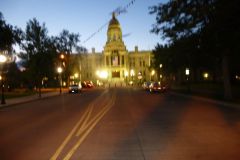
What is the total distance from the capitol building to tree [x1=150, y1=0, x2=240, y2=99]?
102m

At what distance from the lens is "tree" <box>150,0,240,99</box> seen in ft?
99.0

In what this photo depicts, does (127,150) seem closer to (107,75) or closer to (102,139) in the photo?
(102,139)

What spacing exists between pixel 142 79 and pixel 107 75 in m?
12.3

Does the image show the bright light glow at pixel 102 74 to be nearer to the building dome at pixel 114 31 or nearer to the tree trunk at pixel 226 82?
the building dome at pixel 114 31

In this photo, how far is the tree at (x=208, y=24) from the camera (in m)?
30.2

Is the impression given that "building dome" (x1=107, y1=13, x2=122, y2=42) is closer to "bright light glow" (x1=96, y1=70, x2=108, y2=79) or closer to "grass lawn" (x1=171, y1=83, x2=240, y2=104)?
"bright light glow" (x1=96, y1=70, x2=108, y2=79)

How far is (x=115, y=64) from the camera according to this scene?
150 meters

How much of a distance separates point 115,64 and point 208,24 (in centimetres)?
11782

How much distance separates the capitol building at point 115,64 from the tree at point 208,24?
102314 millimetres

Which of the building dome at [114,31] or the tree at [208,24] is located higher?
the building dome at [114,31]

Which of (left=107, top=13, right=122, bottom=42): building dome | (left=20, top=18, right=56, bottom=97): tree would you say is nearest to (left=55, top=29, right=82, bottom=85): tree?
(left=20, top=18, right=56, bottom=97): tree

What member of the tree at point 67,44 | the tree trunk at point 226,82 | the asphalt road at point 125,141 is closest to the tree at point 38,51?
the tree at point 67,44

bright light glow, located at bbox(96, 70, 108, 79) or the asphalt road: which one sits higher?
bright light glow, located at bbox(96, 70, 108, 79)

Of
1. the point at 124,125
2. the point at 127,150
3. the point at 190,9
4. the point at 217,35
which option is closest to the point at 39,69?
the point at 190,9
